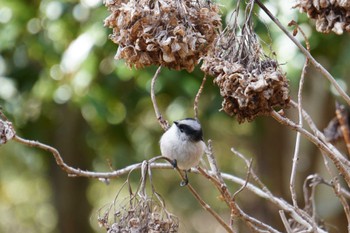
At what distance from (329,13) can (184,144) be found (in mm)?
893

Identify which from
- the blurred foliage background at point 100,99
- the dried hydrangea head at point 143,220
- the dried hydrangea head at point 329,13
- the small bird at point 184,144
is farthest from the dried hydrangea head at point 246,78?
the blurred foliage background at point 100,99

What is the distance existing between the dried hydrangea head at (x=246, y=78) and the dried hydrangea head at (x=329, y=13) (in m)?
0.16

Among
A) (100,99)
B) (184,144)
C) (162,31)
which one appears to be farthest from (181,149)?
(100,99)

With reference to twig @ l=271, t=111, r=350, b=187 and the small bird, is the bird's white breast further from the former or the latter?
twig @ l=271, t=111, r=350, b=187

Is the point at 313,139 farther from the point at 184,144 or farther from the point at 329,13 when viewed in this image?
the point at 184,144

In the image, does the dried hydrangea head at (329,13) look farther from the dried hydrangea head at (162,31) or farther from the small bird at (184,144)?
the small bird at (184,144)

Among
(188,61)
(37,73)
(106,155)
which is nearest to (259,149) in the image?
(106,155)

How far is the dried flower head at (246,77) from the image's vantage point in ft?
6.31

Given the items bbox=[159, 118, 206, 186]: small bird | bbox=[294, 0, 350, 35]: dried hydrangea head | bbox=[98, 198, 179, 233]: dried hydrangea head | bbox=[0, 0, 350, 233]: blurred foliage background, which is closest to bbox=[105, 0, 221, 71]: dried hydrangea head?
bbox=[294, 0, 350, 35]: dried hydrangea head

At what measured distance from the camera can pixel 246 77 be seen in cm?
196

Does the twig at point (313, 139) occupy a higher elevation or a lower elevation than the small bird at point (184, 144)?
higher

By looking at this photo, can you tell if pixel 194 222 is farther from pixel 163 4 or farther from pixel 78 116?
pixel 163 4

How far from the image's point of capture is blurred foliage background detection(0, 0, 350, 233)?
4562mm

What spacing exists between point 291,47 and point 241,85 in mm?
2439
